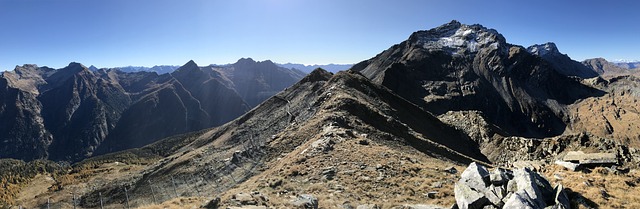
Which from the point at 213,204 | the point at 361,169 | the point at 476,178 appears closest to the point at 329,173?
the point at 361,169

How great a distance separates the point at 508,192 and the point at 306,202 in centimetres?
1174

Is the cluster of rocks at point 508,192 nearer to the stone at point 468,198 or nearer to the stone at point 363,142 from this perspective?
the stone at point 468,198

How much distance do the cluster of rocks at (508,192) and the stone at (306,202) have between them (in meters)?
8.54

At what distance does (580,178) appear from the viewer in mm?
22531

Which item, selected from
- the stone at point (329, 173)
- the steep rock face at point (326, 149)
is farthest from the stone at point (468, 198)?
the stone at point (329, 173)

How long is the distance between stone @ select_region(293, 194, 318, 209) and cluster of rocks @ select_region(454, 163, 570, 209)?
854 cm

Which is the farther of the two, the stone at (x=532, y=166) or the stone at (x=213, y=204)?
the stone at (x=532, y=166)

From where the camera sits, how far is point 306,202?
23.0 metres

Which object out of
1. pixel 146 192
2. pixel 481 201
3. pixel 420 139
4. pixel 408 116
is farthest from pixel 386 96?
pixel 481 201

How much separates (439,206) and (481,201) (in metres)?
3.08

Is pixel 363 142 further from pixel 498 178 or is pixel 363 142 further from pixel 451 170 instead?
pixel 498 178

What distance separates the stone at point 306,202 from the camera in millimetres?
22609

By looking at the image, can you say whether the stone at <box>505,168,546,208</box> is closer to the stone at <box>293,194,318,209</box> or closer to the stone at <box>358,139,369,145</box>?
the stone at <box>293,194,318,209</box>

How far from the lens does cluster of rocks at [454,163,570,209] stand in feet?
58.0
